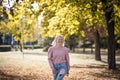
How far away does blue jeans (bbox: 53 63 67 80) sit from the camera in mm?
9750

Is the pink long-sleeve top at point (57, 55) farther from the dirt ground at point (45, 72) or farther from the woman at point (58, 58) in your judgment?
the dirt ground at point (45, 72)

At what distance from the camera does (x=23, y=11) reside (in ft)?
→ 80.9

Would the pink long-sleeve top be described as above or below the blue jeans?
above

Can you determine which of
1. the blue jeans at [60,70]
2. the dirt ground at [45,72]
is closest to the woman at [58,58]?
the blue jeans at [60,70]

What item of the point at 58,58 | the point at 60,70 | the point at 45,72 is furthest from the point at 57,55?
the point at 45,72

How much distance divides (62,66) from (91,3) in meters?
11.8

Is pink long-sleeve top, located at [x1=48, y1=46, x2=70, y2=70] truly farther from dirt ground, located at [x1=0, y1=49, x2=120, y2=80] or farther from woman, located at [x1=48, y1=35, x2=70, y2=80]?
dirt ground, located at [x1=0, y1=49, x2=120, y2=80]

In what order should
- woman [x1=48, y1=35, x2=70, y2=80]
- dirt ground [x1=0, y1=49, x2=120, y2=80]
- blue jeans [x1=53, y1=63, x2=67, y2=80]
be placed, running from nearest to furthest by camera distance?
blue jeans [x1=53, y1=63, x2=67, y2=80]
woman [x1=48, y1=35, x2=70, y2=80]
dirt ground [x1=0, y1=49, x2=120, y2=80]

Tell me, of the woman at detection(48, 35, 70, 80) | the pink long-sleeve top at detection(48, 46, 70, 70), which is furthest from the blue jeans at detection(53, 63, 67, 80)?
the pink long-sleeve top at detection(48, 46, 70, 70)

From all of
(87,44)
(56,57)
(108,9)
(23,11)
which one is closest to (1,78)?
(56,57)

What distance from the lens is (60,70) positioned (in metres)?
9.82

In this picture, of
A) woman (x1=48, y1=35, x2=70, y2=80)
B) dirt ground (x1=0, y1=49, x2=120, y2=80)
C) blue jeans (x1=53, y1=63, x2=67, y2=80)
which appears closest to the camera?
blue jeans (x1=53, y1=63, x2=67, y2=80)

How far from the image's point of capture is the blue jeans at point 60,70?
32.0 ft

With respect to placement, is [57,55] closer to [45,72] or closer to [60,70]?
[60,70]
